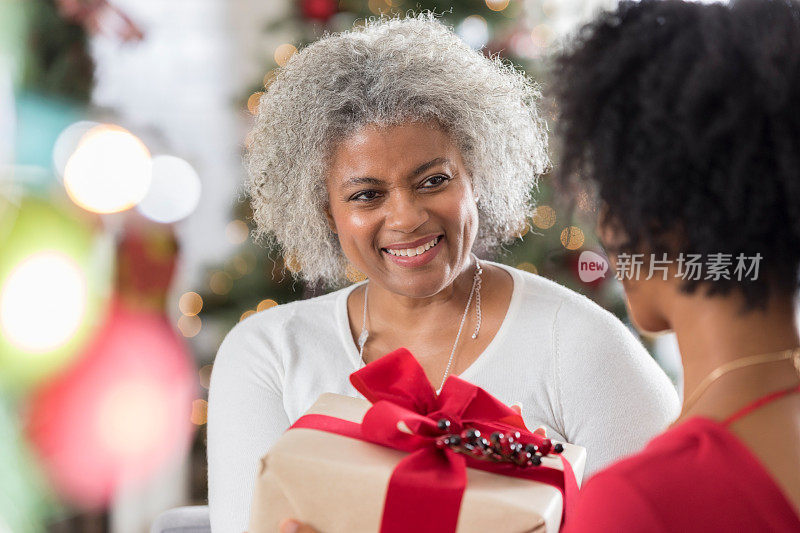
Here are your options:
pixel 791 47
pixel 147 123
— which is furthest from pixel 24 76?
pixel 791 47

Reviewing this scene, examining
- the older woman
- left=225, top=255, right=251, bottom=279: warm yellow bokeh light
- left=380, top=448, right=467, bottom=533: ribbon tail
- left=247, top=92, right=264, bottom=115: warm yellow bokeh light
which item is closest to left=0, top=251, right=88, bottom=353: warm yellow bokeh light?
left=225, top=255, right=251, bottom=279: warm yellow bokeh light

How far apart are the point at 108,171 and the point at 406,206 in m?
2.06

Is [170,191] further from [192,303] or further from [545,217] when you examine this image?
[545,217]

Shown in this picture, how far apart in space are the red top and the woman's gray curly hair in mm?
914

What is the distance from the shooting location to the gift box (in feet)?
3.04

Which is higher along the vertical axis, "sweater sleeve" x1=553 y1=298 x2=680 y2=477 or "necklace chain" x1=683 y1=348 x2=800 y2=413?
"necklace chain" x1=683 y1=348 x2=800 y2=413

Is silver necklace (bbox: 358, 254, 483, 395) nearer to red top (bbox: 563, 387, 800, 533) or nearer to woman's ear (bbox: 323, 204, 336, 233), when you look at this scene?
woman's ear (bbox: 323, 204, 336, 233)

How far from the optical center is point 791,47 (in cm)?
82

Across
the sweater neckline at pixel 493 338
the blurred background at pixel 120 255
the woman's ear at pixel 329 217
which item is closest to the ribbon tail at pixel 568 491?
the sweater neckline at pixel 493 338

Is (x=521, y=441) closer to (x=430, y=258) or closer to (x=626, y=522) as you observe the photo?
(x=626, y=522)

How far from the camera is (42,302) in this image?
2947 millimetres

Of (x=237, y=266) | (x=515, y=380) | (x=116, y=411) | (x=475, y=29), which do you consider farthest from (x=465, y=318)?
(x=116, y=411)

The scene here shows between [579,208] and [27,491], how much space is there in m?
2.45

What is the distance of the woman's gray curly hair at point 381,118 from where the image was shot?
1.57m
